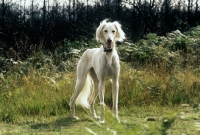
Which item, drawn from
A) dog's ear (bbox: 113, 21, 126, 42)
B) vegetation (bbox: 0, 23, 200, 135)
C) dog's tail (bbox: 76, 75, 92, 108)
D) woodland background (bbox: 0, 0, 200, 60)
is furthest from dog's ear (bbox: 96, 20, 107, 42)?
woodland background (bbox: 0, 0, 200, 60)

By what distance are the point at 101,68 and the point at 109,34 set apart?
477 mm

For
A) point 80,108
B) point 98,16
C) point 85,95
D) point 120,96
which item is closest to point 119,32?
point 85,95

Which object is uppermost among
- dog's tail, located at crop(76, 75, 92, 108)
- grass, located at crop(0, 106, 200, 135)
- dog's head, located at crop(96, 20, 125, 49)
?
dog's head, located at crop(96, 20, 125, 49)

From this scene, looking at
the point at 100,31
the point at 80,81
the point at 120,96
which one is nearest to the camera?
the point at 100,31

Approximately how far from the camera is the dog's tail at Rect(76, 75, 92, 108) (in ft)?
19.0

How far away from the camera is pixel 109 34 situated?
5184 millimetres

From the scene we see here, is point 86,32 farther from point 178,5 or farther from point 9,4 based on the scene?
point 178,5

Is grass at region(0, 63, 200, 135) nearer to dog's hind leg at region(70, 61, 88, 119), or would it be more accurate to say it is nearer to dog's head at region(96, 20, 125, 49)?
dog's hind leg at region(70, 61, 88, 119)

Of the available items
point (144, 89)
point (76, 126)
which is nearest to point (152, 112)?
point (144, 89)

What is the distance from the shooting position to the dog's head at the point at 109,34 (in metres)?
5.13

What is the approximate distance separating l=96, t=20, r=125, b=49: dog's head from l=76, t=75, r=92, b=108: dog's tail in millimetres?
775

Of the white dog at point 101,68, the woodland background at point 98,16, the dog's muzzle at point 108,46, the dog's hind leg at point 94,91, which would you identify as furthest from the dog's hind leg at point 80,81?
the woodland background at point 98,16

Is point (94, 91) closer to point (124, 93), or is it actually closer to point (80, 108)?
point (80, 108)

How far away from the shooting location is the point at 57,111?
19.2 ft
